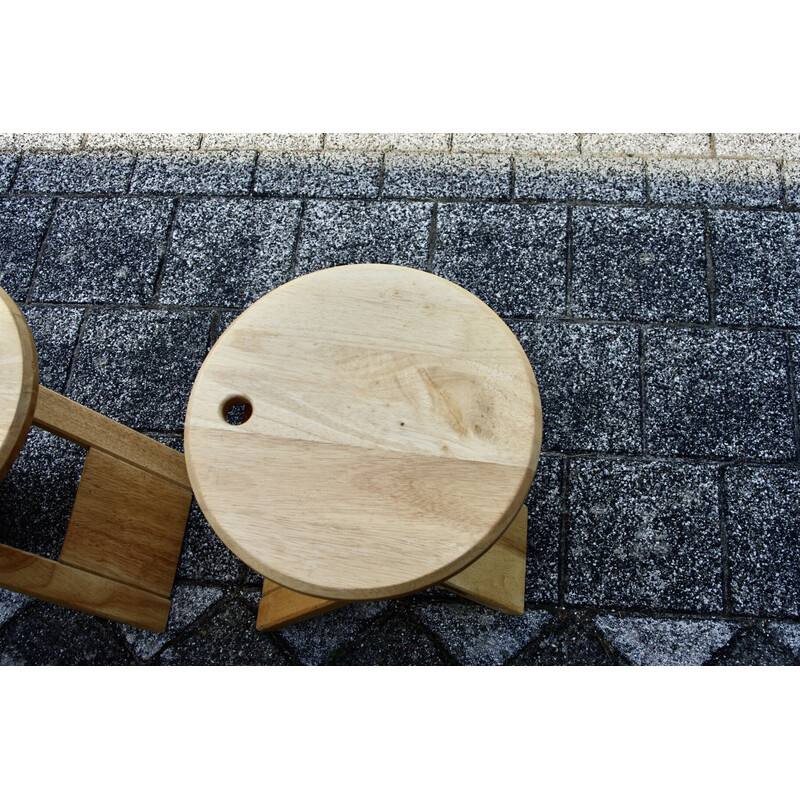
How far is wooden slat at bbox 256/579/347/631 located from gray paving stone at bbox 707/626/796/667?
1.22 metres

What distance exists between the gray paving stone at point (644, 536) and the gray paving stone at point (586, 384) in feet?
0.30

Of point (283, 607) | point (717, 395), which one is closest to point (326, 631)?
point (283, 607)

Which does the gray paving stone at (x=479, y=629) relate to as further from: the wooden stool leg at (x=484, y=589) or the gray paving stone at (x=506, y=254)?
the gray paving stone at (x=506, y=254)

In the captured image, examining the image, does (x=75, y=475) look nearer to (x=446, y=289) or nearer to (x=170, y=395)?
(x=170, y=395)

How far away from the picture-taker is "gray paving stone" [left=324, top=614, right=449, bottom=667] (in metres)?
2.17

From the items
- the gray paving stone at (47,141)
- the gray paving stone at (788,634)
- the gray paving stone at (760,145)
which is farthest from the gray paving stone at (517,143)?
the gray paving stone at (788,634)

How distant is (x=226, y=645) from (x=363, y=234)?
1620 mm

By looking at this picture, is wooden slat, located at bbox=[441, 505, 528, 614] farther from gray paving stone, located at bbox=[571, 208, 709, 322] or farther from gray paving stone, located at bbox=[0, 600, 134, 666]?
gray paving stone, located at bbox=[0, 600, 134, 666]

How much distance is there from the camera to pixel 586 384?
2.44m

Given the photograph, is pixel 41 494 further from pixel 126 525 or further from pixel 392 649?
pixel 392 649

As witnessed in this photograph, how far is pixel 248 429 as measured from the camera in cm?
158

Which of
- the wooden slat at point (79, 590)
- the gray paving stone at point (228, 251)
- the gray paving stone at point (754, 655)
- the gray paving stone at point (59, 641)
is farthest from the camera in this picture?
the gray paving stone at point (228, 251)

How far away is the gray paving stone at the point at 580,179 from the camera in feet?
8.98

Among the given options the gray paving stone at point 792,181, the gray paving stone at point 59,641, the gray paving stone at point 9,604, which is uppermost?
the gray paving stone at point 792,181
